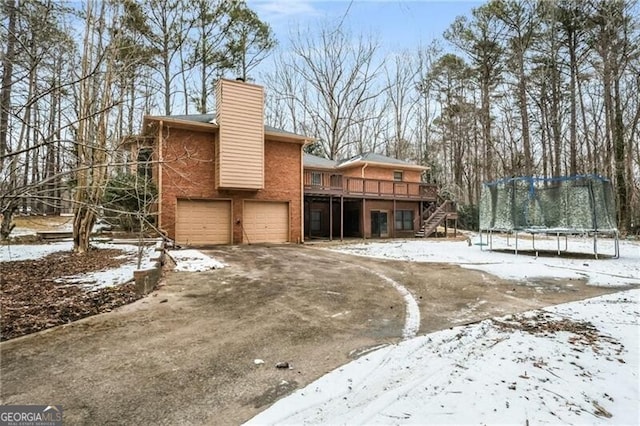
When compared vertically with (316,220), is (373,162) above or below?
above

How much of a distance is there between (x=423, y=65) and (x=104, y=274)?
27200 millimetres

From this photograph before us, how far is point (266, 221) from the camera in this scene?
48.5ft

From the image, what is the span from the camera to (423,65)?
2702 centimetres

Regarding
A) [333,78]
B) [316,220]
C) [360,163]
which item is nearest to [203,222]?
[316,220]

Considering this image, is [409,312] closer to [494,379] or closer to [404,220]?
[494,379]

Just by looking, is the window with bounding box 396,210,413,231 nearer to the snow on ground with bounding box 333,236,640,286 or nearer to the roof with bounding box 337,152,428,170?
the roof with bounding box 337,152,428,170

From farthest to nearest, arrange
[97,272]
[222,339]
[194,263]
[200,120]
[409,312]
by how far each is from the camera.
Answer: [200,120] → [194,263] → [97,272] → [409,312] → [222,339]

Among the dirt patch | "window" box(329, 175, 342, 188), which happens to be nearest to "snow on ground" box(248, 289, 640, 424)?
the dirt patch

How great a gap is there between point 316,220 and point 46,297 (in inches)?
623

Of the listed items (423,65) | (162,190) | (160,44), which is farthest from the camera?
(423,65)

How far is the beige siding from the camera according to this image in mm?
13180

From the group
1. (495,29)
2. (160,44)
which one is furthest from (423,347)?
(495,29)

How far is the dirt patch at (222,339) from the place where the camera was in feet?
8.11

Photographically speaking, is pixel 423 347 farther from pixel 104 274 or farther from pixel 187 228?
pixel 187 228
